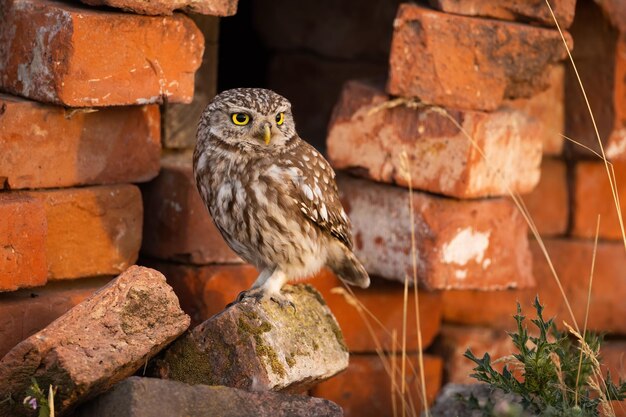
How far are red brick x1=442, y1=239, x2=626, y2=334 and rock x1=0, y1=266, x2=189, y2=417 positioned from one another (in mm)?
2637

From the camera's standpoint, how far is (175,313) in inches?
166

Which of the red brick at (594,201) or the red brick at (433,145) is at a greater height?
the red brick at (433,145)

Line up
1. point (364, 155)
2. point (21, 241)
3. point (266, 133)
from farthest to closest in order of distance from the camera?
1. point (364, 155)
2. point (266, 133)
3. point (21, 241)

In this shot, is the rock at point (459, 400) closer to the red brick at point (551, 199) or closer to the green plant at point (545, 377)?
the green plant at point (545, 377)

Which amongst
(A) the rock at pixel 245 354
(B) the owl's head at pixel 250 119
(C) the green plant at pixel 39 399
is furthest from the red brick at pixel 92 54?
(C) the green plant at pixel 39 399

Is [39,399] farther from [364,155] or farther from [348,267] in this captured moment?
[364,155]

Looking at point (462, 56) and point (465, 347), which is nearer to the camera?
point (462, 56)

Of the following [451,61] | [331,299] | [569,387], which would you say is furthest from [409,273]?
[569,387]

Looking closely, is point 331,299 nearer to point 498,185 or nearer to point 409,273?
point 409,273

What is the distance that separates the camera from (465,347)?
6395mm

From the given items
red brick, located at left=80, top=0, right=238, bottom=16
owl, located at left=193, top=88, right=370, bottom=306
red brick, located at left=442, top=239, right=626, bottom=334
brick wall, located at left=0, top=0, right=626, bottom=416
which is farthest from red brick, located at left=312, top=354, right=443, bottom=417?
red brick, located at left=80, top=0, right=238, bottom=16

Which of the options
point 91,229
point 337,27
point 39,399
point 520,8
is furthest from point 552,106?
point 39,399

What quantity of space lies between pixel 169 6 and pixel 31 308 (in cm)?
137

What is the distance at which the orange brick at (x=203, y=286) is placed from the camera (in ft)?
17.9
